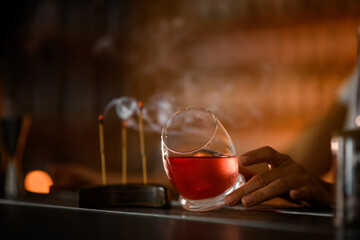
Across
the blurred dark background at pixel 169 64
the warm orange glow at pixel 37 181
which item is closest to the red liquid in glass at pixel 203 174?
the blurred dark background at pixel 169 64

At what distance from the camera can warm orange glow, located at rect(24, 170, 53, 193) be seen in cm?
245

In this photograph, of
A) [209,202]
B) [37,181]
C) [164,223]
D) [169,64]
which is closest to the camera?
[164,223]

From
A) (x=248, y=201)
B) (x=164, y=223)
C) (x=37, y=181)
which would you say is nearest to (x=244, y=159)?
(x=248, y=201)

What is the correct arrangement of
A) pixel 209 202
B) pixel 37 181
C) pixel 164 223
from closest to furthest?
pixel 164 223, pixel 209 202, pixel 37 181

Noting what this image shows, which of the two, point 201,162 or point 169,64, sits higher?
point 169,64

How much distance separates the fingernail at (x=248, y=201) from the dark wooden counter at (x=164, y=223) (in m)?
0.02

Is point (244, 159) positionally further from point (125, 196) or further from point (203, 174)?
point (125, 196)

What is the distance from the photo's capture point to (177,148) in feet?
2.67

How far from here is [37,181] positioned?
2.50m

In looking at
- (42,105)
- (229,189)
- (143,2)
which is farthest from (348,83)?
(42,105)

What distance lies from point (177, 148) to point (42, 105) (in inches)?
74.4

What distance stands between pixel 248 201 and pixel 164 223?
0.19 m

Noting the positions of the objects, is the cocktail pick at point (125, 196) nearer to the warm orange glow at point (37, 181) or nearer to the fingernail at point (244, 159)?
the fingernail at point (244, 159)

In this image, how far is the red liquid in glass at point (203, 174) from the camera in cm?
80
